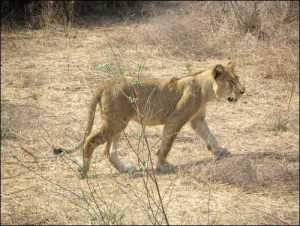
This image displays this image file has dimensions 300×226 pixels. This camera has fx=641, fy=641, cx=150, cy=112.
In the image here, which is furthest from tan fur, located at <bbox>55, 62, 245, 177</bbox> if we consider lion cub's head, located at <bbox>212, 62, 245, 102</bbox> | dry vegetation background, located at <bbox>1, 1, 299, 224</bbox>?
dry vegetation background, located at <bbox>1, 1, 299, 224</bbox>

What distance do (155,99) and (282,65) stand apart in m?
3.44

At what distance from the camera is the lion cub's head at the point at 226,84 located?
655 centimetres

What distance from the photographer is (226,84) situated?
6.58m

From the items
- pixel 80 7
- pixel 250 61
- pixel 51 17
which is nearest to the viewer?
pixel 250 61

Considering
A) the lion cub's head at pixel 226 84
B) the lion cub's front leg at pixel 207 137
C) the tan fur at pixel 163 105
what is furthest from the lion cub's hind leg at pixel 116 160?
the lion cub's head at pixel 226 84

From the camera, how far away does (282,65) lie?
9289mm

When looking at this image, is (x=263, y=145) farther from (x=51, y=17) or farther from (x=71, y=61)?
(x=51, y=17)

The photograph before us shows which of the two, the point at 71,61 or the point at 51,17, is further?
the point at 51,17

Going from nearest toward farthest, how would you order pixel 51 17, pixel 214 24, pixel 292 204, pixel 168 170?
pixel 292 204, pixel 168 170, pixel 214 24, pixel 51 17

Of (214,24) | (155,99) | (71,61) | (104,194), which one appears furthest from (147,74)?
(104,194)

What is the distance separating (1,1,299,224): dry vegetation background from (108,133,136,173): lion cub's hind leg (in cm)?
8

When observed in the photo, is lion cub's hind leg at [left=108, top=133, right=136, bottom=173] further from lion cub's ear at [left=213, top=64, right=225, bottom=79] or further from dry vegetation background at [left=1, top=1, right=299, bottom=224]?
lion cub's ear at [left=213, top=64, right=225, bottom=79]

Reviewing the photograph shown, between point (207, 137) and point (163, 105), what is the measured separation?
0.62 metres

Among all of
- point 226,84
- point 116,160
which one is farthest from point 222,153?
point 116,160
